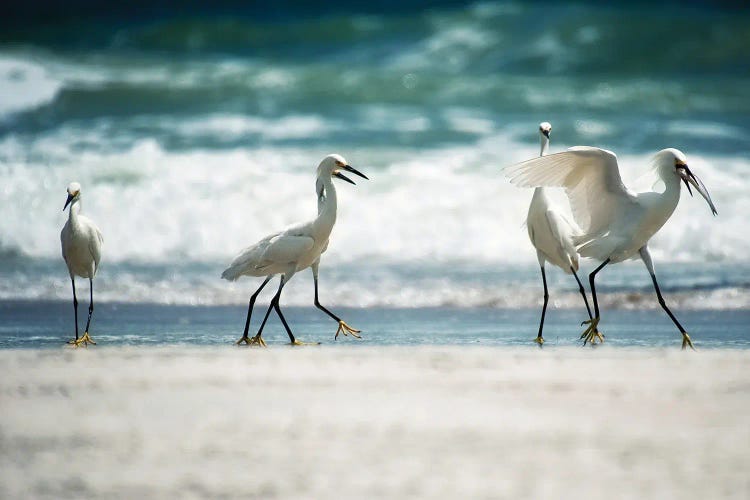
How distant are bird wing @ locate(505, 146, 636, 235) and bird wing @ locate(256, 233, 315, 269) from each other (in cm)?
138

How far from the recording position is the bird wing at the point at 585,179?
7.45 meters

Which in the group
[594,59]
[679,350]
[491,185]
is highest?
[594,59]

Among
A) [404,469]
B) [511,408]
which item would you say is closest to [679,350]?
[511,408]

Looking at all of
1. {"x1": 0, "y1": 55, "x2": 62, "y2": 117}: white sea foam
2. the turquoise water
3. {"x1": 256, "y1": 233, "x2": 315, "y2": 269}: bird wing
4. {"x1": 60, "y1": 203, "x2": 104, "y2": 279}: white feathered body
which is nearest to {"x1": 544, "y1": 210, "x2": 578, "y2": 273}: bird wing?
the turquoise water

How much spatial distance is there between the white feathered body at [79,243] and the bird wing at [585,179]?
289 cm

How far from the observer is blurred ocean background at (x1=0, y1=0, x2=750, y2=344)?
438 inches

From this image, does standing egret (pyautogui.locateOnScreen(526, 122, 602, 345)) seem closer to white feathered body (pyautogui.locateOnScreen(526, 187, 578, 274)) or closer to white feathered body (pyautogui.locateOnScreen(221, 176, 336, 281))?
white feathered body (pyautogui.locateOnScreen(526, 187, 578, 274))

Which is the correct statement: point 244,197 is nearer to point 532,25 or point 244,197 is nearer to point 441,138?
point 441,138

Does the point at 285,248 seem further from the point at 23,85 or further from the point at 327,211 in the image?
the point at 23,85

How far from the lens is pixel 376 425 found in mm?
4480

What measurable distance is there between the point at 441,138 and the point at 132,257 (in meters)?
6.33

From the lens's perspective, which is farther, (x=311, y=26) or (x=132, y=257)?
(x=311, y=26)

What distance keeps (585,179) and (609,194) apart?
18cm

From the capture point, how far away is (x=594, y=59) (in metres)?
20.6
